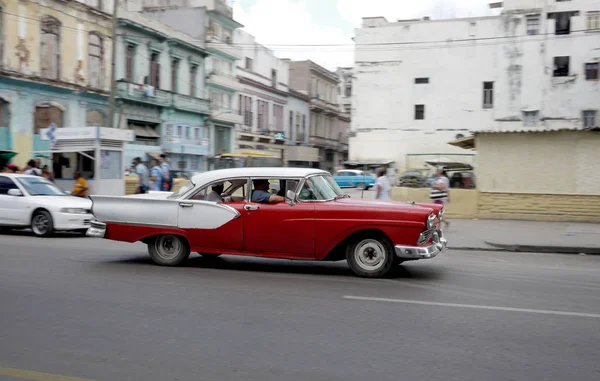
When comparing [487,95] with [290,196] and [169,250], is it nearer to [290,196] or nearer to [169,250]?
[290,196]

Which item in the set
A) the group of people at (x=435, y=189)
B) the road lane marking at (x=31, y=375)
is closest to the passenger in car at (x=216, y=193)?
the road lane marking at (x=31, y=375)

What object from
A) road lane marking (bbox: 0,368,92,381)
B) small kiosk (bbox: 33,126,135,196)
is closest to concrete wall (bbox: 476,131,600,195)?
small kiosk (bbox: 33,126,135,196)

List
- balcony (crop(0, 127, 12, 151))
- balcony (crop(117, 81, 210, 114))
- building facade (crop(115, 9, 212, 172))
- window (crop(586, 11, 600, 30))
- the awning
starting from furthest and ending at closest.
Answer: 1. window (crop(586, 11, 600, 30))
2. building facade (crop(115, 9, 212, 172))
3. balcony (crop(117, 81, 210, 114))
4. balcony (crop(0, 127, 12, 151))
5. the awning

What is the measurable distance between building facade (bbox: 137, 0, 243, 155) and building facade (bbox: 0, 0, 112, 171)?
11.2 m

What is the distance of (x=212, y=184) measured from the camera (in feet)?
31.9

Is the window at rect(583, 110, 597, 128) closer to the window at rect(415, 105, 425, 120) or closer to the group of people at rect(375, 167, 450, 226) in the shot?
the window at rect(415, 105, 425, 120)

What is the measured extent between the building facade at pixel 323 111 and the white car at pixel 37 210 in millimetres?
51791

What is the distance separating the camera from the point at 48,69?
28.9 metres

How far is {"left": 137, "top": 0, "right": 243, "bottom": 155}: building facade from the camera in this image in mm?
44281

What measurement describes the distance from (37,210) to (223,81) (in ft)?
108

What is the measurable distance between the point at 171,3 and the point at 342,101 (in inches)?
1393

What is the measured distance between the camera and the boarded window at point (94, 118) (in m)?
31.8

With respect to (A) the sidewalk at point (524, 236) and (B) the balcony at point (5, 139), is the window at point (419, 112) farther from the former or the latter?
(B) the balcony at point (5, 139)

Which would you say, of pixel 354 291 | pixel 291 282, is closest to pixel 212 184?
pixel 291 282
